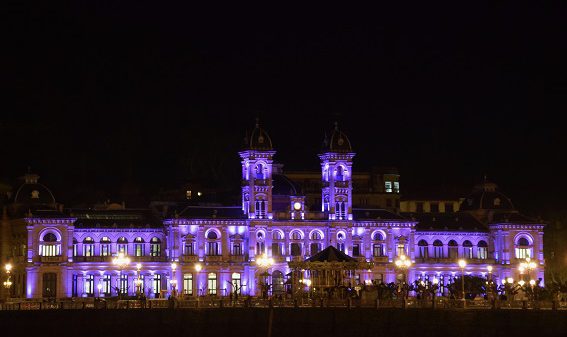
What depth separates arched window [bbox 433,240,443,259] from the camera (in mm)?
169250

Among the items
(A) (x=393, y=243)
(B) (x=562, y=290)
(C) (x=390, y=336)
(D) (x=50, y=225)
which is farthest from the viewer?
(A) (x=393, y=243)

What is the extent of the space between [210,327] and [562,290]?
38.9 meters

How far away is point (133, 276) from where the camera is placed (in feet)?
520

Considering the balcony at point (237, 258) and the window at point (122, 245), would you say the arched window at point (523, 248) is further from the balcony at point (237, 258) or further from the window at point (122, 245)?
the window at point (122, 245)

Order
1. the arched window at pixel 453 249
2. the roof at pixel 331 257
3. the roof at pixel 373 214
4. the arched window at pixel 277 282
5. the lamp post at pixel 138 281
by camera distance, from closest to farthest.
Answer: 1. the roof at pixel 331 257
2. the lamp post at pixel 138 281
3. the arched window at pixel 277 282
4. the roof at pixel 373 214
5. the arched window at pixel 453 249

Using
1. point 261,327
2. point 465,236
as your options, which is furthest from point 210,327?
point 465,236

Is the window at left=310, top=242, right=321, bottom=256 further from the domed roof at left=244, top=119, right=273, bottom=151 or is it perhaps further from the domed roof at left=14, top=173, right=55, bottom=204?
the domed roof at left=14, top=173, right=55, bottom=204

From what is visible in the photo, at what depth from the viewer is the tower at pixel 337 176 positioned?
16400 cm

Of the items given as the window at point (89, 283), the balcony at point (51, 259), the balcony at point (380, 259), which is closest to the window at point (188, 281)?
the window at point (89, 283)

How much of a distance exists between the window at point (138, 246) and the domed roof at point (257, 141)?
51.1 feet

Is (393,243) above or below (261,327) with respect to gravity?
above

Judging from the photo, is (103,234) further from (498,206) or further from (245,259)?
(498,206)

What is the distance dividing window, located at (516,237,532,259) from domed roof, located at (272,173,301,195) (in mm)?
26196

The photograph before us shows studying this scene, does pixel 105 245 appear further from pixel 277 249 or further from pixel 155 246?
pixel 277 249
